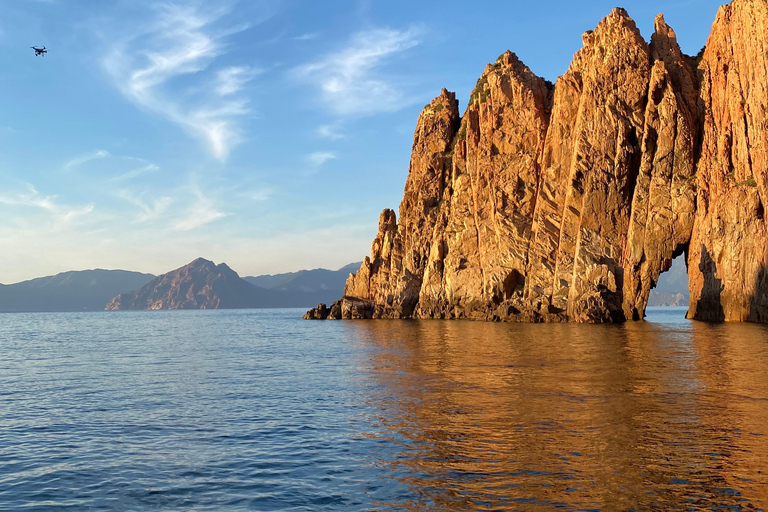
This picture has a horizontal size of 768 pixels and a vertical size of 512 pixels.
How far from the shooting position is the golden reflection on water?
A: 13.8 meters

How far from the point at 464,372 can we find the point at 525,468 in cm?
1949

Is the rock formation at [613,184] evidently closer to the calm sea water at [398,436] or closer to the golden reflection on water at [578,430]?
the golden reflection on water at [578,430]

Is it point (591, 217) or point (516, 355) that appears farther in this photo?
point (591, 217)

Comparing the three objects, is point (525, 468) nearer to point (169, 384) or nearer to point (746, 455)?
point (746, 455)

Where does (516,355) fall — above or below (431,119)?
below

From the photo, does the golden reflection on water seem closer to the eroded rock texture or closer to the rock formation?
the eroded rock texture

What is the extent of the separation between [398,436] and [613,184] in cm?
8065

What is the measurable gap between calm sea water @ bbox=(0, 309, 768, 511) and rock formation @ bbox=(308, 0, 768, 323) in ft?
146

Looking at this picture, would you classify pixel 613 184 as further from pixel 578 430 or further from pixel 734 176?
pixel 578 430

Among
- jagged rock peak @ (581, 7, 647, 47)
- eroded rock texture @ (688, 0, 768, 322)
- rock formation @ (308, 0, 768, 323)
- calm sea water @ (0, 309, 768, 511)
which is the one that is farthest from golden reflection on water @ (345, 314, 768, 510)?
jagged rock peak @ (581, 7, 647, 47)

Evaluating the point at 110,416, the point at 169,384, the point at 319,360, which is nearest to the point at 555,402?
the point at 110,416

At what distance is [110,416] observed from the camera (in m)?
24.5

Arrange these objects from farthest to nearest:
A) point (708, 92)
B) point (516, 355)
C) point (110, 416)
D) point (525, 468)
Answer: point (708, 92) → point (516, 355) → point (110, 416) → point (525, 468)

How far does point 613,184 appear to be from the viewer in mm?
91125
